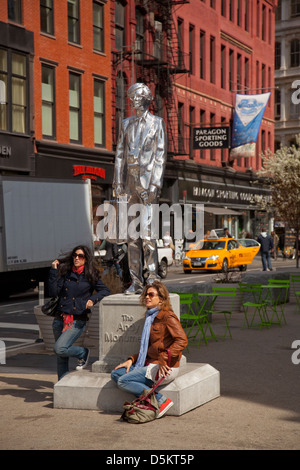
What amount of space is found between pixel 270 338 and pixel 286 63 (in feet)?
222

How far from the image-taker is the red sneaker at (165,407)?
7.77 metres

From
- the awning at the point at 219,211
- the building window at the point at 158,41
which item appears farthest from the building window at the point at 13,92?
the awning at the point at 219,211

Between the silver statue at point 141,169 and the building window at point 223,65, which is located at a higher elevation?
the building window at point 223,65

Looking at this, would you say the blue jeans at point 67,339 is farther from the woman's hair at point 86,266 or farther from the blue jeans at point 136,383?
the blue jeans at point 136,383

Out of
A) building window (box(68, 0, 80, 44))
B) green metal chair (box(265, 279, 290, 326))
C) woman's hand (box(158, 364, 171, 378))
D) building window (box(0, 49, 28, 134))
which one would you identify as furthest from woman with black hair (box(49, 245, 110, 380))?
building window (box(68, 0, 80, 44))

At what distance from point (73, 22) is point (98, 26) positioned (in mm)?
2102

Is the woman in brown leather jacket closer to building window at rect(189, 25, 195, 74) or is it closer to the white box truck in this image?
the white box truck

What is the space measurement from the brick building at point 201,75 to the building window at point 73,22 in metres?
2.99

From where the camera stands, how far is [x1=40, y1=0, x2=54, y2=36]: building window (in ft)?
106

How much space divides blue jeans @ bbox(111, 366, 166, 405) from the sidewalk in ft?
0.99

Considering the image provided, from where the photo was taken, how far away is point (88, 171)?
35.1 meters

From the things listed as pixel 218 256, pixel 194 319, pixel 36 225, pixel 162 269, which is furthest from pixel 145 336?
pixel 218 256

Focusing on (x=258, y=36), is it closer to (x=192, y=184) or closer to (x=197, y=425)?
(x=192, y=184)

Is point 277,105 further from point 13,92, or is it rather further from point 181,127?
point 13,92
